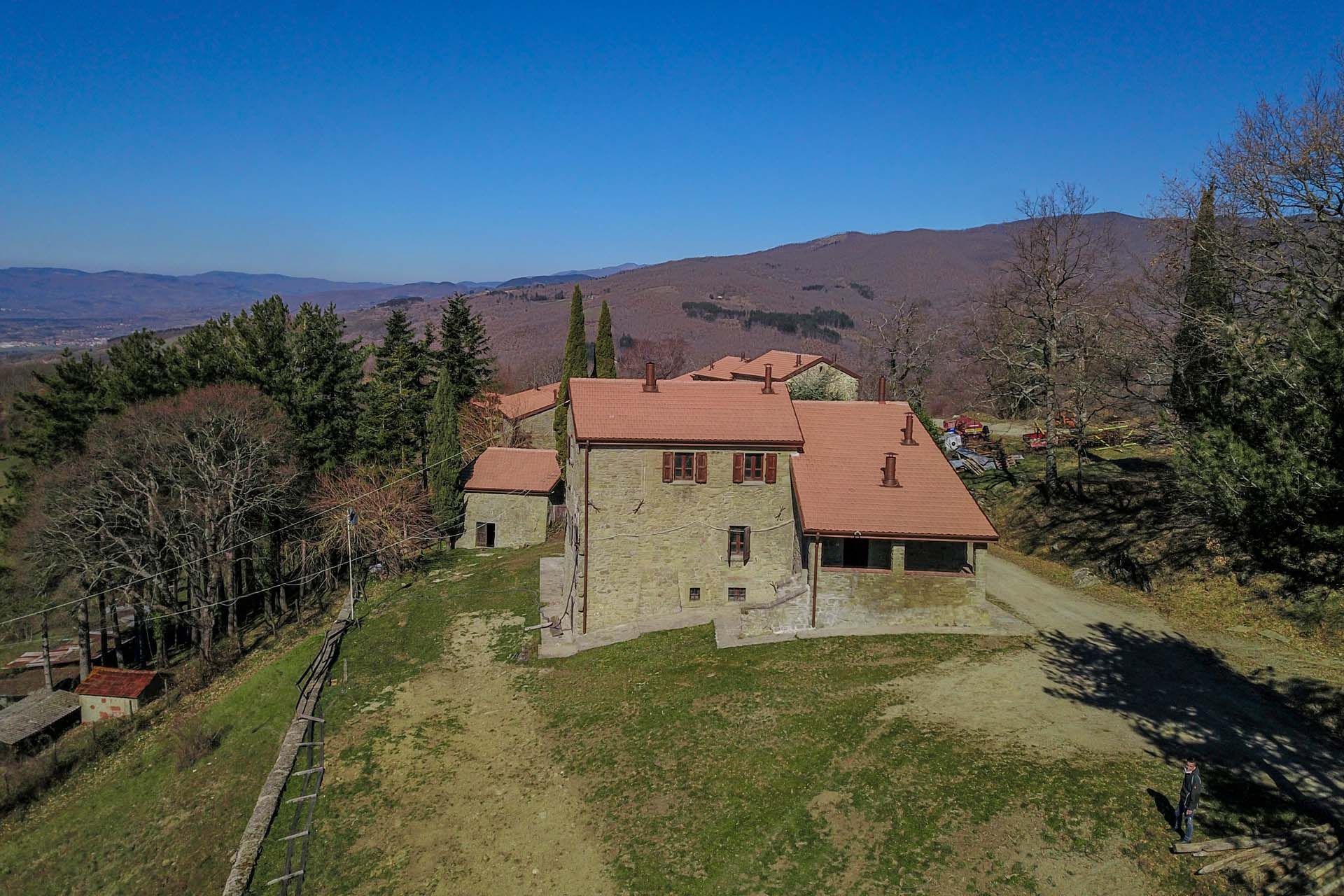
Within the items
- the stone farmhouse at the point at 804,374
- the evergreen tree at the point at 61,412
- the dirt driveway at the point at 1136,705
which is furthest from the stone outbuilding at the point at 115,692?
the stone farmhouse at the point at 804,374

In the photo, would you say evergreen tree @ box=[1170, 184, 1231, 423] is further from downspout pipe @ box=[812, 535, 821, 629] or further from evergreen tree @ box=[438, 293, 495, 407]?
evergreen tree @ box=[438, 293, 495, 407]

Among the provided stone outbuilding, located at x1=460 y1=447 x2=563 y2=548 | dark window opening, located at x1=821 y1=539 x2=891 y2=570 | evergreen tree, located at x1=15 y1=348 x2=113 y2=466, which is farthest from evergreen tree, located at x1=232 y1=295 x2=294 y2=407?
dark window opening, located at x1=821 y1=539 x2=891 y2=570

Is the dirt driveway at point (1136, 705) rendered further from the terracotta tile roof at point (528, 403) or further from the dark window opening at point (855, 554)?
the terracotta tile roof at point (528, 403)

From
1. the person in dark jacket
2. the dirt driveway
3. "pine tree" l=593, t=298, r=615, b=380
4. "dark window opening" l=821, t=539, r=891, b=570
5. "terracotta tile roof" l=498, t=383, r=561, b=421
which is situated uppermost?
"pine tree" l=593, t=298, r=615, b=380

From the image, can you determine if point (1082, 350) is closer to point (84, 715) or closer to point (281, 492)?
point (281, 492)

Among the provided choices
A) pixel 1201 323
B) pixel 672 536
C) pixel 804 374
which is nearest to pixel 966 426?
pixel 804 374

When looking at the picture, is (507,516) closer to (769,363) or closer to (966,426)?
(769,363)
